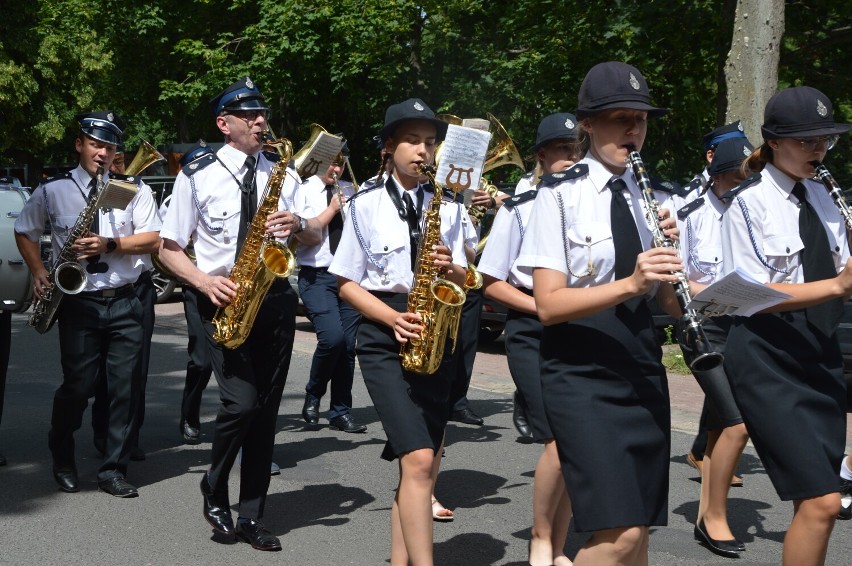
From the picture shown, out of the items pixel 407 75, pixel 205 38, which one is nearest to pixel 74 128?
pixel 205 38

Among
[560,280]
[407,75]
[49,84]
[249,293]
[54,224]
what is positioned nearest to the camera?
[560,280]

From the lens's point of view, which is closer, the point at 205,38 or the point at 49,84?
the point at 205,38

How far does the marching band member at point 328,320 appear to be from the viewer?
8.52 m

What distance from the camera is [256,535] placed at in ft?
18.2

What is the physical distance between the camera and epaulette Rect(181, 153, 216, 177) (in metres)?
5.58

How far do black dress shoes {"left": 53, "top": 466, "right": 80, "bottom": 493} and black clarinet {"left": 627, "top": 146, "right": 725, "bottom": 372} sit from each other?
168 inches

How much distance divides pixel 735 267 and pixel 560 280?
1005 mm

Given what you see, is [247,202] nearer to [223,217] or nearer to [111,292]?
[223,217]

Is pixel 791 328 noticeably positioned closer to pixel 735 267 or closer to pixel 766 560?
pixel 735 267

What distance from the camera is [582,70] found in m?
19.8

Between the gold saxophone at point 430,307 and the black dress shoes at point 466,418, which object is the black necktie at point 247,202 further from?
the black dress shoes at point 466,418

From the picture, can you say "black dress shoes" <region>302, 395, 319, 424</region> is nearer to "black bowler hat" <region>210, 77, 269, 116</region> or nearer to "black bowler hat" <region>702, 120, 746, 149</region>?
"black bowler hat" <region>702, 120, 746, 149</region>

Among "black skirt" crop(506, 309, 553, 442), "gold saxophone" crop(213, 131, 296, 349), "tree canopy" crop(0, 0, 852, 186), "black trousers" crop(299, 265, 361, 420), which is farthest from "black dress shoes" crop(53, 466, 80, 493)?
"tree canopy" crop(0, 0, 852, 186)

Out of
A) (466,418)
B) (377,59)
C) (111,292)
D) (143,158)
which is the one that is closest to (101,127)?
(111,292)
